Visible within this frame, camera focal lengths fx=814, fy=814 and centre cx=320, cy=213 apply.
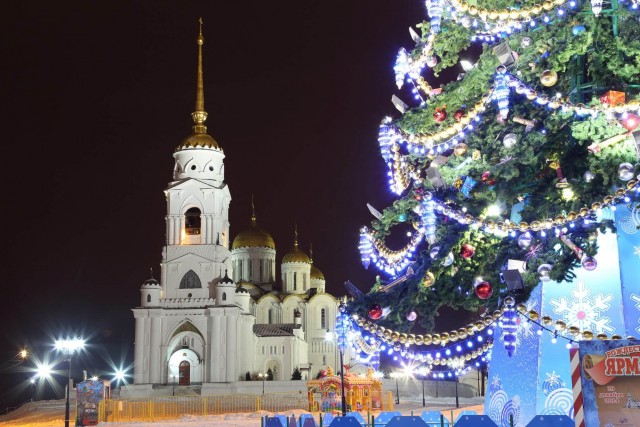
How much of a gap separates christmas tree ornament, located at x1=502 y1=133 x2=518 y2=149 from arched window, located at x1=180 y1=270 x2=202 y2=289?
4503 centimetres

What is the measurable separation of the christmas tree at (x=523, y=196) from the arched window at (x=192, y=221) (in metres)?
43.3

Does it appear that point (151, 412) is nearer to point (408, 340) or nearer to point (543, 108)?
point (408, 340)

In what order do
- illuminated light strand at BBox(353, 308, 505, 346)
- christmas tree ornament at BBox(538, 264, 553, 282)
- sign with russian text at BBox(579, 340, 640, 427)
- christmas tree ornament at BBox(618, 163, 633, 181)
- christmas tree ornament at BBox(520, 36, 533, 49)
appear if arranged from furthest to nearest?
christmas tree ornament at BBox(520, 36, 533, 49)
illuminated light strand at BBox(353, 308, 505, 346)
christmas tree ornament at BBox(538, 264, 553, 282)
christmas tree ornament at BBox(618, 163, 633, 181)
sign with russian text at BBox(579, 340, 640, 427)

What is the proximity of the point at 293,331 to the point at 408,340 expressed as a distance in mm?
50235

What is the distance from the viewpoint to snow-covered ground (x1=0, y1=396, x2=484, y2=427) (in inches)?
1193

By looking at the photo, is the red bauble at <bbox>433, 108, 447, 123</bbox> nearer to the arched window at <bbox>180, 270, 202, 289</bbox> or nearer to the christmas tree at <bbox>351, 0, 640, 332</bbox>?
the christmas tree at <bbox>351, 0, 640, 332</bbox>

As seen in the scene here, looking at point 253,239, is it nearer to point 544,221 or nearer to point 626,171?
point 544,221

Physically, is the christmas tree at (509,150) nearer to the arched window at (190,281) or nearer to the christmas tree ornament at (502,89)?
the christmas tree ornament at (502,89)

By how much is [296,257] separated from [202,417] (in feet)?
128

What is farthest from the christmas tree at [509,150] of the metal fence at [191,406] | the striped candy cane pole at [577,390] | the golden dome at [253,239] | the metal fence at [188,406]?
the golden dome at [253,239]

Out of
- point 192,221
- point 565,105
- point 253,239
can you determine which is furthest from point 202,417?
point 253,239

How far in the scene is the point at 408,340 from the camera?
46.2 feet

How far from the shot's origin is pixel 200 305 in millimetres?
55344

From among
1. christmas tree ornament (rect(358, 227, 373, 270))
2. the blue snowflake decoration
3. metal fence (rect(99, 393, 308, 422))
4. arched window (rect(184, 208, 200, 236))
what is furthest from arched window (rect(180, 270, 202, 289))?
the blue snowflake decoration
